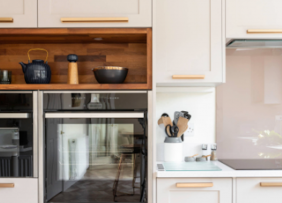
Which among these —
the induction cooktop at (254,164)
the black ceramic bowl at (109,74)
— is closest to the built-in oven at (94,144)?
the black ceramic bowl at (109,74)

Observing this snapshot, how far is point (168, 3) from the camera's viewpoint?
5.73ft

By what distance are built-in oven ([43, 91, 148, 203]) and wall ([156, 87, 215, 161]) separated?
0.51 meters

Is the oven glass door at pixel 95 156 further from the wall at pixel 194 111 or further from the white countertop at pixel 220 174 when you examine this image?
the wall at pixel 194 111

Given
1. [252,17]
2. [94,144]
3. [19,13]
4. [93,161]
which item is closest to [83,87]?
[94,144]

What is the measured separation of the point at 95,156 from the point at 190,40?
1.01 meters

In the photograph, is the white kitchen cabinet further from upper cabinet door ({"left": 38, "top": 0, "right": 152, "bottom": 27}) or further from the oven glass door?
the oven glass door

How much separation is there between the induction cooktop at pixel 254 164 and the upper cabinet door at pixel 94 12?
3.74ft

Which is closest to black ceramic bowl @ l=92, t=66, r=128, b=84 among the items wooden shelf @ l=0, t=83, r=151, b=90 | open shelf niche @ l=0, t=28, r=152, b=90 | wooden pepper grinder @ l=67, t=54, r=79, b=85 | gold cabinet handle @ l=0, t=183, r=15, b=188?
wooden shelf @ l=0, t=83, r=151, b=90

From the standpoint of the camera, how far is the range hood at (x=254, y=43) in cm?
182

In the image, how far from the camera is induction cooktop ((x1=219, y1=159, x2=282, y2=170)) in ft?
5.55

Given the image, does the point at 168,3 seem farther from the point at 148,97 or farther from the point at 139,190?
the point at 139,190

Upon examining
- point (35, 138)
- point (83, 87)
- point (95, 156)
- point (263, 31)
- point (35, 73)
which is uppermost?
point (263, 31)

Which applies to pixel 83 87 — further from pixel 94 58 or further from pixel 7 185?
pixel 7 185

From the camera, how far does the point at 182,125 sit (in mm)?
1940
